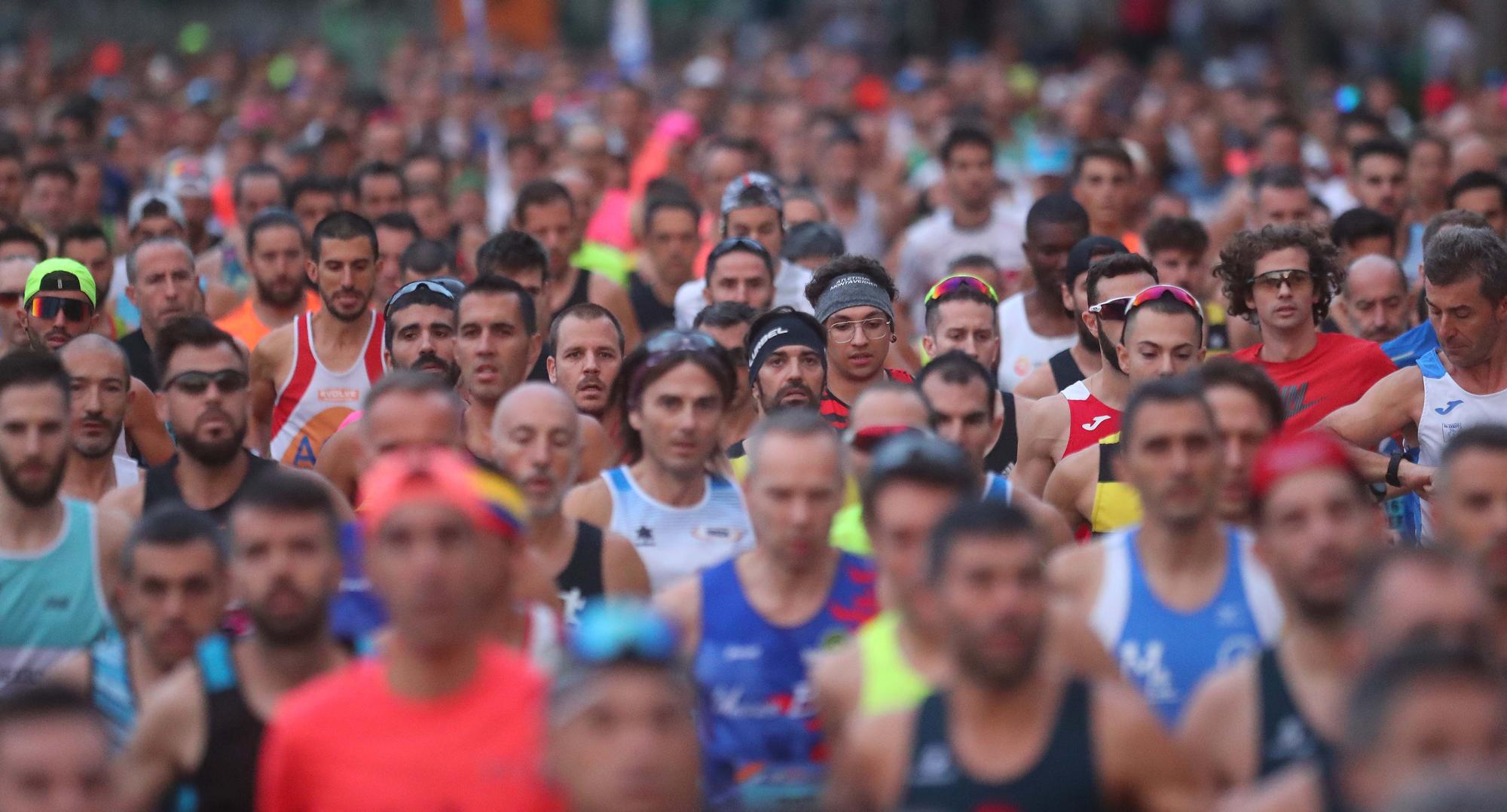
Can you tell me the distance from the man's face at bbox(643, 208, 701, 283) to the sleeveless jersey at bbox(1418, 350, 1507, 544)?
5.20 metres

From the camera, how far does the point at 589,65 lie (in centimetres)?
3122

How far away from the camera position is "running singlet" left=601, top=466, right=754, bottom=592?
760cm

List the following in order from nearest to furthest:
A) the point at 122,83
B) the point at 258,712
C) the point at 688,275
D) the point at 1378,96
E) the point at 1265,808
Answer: the point at 1265,808 < the point at 258,712 < the point at 688,275 < the point at 1378,96 < the point at 122,83

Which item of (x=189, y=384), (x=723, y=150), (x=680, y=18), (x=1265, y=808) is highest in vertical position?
(x=680, y=18)

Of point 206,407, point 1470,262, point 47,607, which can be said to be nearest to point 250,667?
point 47,607

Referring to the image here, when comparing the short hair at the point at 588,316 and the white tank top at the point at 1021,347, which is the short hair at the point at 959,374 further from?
the white tank top at the point at 1021,347

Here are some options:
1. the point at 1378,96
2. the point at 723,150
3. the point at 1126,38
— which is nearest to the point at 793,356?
the point at 723,150

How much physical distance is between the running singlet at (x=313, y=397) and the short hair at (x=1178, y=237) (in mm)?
4257

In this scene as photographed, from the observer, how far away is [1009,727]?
5.06 meters

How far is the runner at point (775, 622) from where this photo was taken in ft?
20.6

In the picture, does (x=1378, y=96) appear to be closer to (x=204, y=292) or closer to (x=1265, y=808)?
(x=204, y=292)

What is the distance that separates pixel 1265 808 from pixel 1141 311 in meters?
4.12

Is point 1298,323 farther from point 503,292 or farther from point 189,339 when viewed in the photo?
point 189,339

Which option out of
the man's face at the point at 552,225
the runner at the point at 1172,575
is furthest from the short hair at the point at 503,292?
the runner at the point at 1172,575
